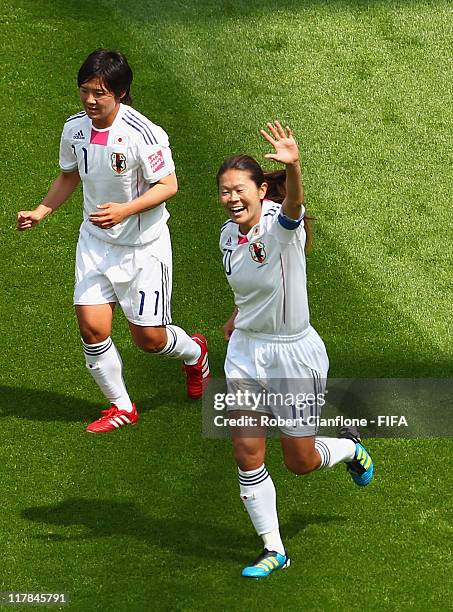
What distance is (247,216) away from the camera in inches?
274

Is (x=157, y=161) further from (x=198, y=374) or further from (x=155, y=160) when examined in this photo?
(x=198, y=374)

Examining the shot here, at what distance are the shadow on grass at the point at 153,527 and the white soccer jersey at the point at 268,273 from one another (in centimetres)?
133

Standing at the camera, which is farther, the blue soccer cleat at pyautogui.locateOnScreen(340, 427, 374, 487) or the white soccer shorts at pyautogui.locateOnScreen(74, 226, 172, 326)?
the white soccer shorts at pyautogui.locateOnScreen(74, 226, 172, 326)

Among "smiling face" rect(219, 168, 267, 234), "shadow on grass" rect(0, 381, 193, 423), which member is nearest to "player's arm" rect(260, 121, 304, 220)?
"smiling face" rect(219, 168, 267, 234)

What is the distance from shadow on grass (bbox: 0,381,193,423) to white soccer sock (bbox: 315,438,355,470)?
1622mm

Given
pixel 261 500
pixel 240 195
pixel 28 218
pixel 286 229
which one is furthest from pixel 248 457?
pixel 28 218

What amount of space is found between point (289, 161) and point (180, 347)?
102 inches

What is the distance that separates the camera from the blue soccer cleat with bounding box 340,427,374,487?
7.89 m

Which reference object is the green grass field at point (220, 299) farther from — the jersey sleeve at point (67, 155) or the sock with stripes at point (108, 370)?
the jersey sleeve at point (67, 155)

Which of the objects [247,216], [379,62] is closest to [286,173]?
[247,216]

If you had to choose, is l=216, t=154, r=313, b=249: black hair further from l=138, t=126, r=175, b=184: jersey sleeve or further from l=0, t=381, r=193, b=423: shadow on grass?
l=0, t=381, r=193, b=423: shadow on grass

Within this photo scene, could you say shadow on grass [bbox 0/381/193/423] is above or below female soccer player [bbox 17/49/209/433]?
below

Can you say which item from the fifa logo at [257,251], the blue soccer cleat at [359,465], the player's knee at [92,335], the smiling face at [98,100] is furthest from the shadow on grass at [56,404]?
the fifa logo at [257,251]

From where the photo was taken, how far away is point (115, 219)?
25.6 ft
